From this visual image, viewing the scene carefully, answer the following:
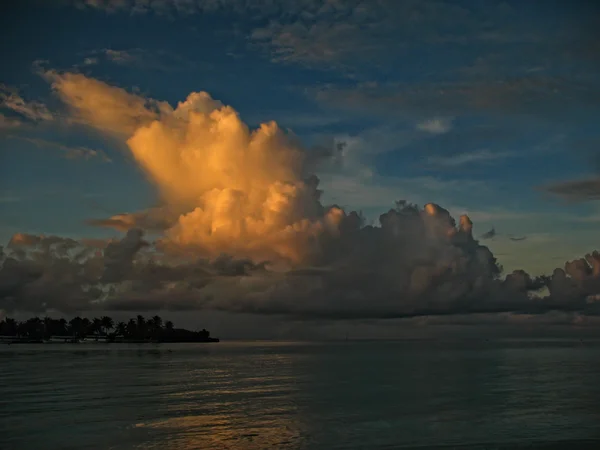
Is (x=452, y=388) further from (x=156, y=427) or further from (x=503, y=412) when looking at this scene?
(x=156, y=427)

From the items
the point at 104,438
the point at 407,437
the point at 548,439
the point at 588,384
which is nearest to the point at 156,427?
the point at 104,438

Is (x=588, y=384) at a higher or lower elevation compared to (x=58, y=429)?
lower

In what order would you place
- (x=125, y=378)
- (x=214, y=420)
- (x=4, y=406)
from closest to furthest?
(x=214, y=420) → (x=4, y=406) → (x=125, y=378)

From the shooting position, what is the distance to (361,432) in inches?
1650

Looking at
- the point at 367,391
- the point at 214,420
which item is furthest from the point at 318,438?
the point at 367,391

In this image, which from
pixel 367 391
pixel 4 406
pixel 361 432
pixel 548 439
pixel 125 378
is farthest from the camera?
pixel 125 378

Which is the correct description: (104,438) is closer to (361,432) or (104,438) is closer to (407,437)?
(361,432)

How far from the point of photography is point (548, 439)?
3925 centimetres

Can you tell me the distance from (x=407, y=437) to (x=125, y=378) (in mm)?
61413

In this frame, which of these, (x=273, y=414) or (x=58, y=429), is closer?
(x=58, y=429)

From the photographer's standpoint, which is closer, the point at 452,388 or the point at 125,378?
the point at 452,388

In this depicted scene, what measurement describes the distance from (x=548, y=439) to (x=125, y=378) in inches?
2671

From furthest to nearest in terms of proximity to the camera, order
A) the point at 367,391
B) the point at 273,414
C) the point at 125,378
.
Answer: the point at 125,378
the point at 367,391
the point at 273,414

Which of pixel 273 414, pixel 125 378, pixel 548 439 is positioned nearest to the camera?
pixel 548 439
